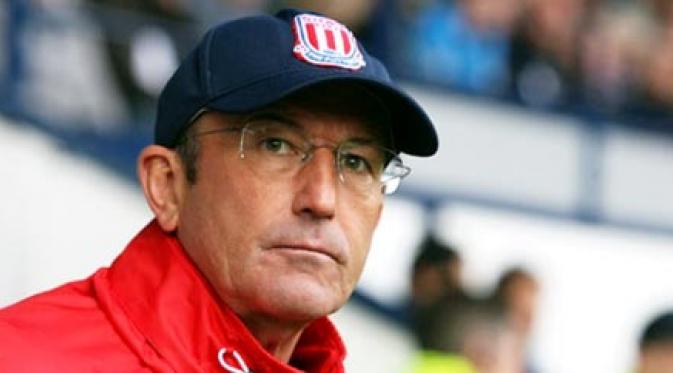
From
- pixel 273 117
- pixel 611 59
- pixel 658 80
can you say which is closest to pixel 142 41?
pixel 611 59

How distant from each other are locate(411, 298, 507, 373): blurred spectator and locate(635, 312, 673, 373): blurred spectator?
624 millimetres

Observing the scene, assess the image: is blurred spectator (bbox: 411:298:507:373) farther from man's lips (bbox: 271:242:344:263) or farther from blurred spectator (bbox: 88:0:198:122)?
man's lips (bbox: 271:242:344:263)

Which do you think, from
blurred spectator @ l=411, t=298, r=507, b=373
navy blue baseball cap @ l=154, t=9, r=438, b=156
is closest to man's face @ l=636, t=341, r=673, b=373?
blurred spectator @ l=411, t=298, r=507, b=373

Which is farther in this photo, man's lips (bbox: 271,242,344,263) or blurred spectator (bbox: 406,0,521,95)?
blurred spectator (bbox: 406,0,521,95)

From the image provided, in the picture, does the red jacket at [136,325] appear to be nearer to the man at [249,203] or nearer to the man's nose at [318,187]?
the man at [249,203]

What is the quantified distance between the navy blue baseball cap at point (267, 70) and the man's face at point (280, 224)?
0.16ft

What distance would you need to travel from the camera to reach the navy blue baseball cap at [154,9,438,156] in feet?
8.57

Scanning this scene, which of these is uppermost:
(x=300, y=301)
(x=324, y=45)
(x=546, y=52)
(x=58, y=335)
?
(x=546, y=52)

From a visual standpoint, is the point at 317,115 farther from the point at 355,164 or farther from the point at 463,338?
the point at 463,338

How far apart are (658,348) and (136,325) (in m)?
3.03

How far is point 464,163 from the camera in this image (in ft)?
23.7

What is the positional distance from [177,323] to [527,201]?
487cm

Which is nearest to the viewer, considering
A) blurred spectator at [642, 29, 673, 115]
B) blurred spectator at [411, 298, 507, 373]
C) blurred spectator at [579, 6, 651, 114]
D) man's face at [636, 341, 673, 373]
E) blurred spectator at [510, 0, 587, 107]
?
man's face at [636, 341, 673, 373]

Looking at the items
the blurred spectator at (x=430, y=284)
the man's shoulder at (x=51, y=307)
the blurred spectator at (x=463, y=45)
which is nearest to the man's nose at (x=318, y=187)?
the man's shoulder at (x=51, y=307)
